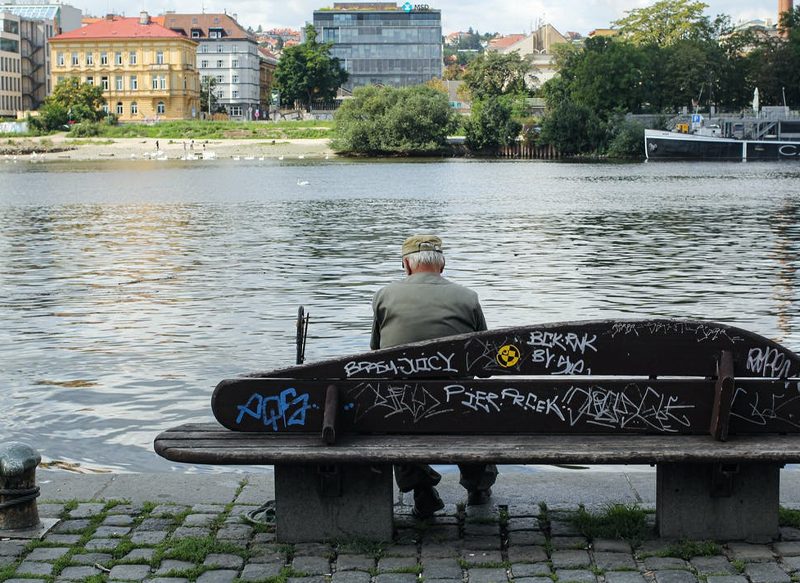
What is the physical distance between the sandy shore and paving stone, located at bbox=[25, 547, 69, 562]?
420ft

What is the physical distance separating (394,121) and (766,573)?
11968 centimetres

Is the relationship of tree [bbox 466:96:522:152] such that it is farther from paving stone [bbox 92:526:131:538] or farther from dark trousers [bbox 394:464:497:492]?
paving stone [bbox 92:526:131:538]

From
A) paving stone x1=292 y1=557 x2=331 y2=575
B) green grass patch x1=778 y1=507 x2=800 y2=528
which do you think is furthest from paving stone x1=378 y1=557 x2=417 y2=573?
green grass patch x1=778 y1=507 x2=800 y2=528

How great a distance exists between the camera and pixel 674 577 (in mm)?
5684

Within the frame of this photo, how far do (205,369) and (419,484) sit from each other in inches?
278

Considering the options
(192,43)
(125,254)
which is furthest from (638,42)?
(125,254)

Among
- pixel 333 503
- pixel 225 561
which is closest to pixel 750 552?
pixel 333 503

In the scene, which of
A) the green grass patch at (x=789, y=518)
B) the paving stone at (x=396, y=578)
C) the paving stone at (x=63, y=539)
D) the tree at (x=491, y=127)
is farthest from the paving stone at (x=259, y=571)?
the tree at (x=491, y=127)

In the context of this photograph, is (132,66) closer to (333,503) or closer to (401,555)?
(333,503)

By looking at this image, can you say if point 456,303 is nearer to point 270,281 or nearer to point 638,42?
point 270,281

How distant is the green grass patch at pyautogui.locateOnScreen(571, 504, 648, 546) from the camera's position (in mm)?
6320

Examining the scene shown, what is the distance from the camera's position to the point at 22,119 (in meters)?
165

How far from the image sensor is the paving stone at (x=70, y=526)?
6501 mm

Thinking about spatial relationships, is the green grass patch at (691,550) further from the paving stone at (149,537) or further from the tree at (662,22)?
the tree at (662,22)
